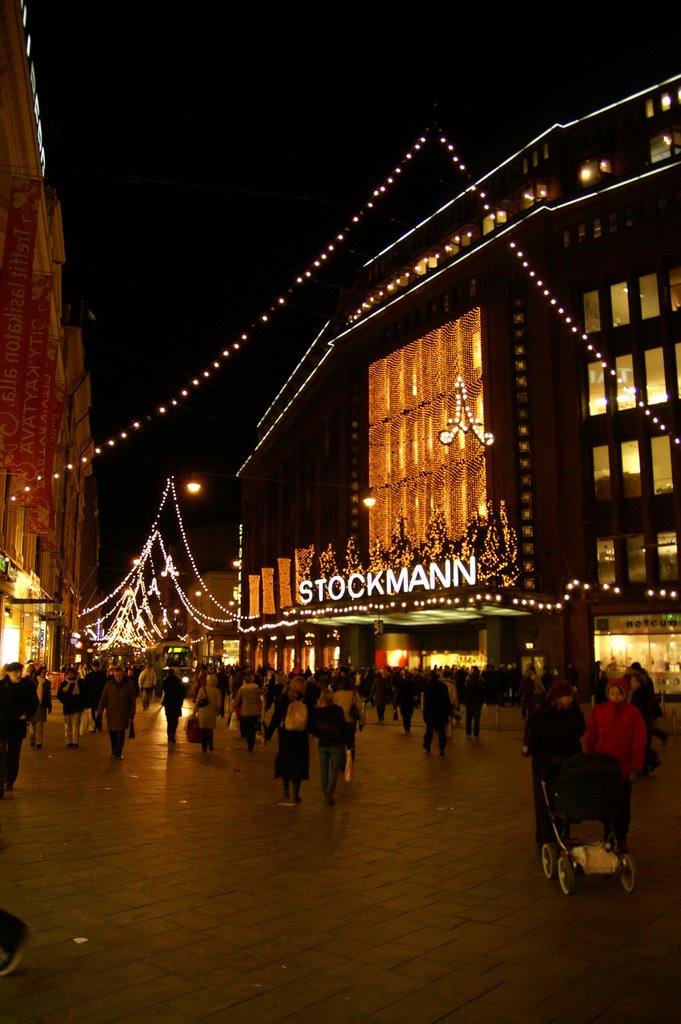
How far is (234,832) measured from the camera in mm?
9250

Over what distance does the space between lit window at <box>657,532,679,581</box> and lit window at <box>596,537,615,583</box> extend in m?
2.20

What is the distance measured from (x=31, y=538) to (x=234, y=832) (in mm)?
27873

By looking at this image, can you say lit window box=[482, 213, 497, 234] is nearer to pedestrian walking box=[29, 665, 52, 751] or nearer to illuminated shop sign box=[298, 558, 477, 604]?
illuminated shop sign box=[298, 558, 477, 604]

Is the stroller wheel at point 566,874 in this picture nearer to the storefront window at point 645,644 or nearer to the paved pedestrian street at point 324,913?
the paved pedestrian street at point 324,913

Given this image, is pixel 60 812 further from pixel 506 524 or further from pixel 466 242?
pixel 466 242

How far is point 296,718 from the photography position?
454 inches

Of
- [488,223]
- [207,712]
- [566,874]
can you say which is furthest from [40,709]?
[488,223]

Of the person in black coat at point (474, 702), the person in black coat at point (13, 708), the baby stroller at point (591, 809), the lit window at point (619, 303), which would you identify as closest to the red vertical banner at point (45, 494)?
the person in black coat at point (474, 702)

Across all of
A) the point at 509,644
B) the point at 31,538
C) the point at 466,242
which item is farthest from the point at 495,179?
the point at 31,538

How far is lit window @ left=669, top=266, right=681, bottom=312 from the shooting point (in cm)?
3822

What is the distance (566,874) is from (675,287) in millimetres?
36838

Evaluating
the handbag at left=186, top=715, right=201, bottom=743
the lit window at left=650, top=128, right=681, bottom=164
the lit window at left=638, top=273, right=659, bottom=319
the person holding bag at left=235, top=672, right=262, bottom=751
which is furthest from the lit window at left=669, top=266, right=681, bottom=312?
the handbag at left=186, top=715, right=201, bottom=743

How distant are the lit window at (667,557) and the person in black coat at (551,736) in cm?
3134

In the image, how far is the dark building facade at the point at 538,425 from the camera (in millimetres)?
38000
